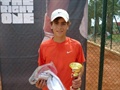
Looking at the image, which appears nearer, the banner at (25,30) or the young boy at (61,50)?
the young boy at (61,50)

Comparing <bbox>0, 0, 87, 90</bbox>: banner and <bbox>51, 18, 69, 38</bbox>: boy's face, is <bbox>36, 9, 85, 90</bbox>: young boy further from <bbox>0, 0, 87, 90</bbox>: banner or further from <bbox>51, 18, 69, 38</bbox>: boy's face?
<bbox>0, 0, 87, 90</bbox>: banner

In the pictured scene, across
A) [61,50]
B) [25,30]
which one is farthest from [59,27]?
[25,30]

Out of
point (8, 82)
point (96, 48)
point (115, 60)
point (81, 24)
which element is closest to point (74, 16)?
point (81, 24)

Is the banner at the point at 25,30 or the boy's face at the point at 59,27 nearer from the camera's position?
the boy's face at the point at 59,27

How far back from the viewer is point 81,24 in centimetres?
354

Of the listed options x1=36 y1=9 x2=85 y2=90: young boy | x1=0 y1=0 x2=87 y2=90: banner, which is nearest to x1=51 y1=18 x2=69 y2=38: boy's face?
x1=36 y1=9 x2=85 y2=90: young boy

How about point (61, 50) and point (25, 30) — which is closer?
point (61, 50)

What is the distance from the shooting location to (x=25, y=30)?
11.5ft

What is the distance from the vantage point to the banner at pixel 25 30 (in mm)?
3426

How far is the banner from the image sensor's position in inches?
135

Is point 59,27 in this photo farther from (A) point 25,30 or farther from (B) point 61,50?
(A) point 25,30

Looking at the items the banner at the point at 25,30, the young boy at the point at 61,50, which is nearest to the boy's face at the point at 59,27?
the young boy at the point at 61,50

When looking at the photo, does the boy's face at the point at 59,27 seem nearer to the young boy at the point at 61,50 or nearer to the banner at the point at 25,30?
the young boy at the point at 61,50

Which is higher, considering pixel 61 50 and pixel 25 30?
pixel 25 30
